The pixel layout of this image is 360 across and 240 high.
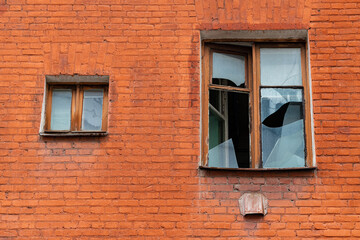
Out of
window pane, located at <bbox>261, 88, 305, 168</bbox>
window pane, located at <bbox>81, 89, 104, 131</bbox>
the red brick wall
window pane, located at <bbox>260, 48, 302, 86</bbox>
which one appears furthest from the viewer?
window pane, located at <bbox>260, 48, 302, 86</bbox>

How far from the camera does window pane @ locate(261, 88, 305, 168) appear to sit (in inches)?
253

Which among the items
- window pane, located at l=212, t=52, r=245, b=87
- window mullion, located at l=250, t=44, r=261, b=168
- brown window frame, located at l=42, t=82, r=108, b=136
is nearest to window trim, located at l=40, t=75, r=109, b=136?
brown window frame, located at l=42, t=82, r=108, b=136

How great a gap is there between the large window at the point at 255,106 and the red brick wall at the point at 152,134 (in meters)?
0.24

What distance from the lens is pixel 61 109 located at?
6.61 m

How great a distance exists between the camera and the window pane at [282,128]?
6.43 meters

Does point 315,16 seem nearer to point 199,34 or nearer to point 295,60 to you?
point 295,60

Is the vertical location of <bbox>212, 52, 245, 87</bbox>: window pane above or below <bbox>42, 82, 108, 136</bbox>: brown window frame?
above

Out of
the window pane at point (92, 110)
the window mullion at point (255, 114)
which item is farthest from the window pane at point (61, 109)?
the window mullion at point (255, 114)

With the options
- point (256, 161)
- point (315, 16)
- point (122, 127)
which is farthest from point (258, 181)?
point (315, 16)

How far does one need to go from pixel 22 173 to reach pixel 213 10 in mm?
2816

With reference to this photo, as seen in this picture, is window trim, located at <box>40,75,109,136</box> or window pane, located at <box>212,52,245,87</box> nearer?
window trim, located at <box>40,75,109,136</box>

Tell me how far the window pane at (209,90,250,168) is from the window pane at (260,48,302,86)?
364 millimetres

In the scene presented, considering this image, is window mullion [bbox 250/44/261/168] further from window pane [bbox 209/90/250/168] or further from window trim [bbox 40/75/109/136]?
window trim [bbox 40/75/109/136]

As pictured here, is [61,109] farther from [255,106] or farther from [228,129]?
[255,106]
